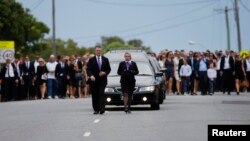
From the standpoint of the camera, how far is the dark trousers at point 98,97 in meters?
27.7

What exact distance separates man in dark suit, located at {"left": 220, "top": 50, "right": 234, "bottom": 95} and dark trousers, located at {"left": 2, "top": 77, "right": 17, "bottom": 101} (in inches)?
366

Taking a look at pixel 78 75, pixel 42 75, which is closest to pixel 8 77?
pixel 42 75

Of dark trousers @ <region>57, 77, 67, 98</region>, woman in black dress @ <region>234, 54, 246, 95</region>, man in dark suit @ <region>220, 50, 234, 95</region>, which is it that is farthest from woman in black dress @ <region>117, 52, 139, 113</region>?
man in dark suit @ <region>220, 50, 234, 95</region>

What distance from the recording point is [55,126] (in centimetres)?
2328

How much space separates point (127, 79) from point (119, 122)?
174 inches

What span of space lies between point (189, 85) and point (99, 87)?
1707 centimetres

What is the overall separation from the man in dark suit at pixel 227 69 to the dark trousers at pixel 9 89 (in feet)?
30.5

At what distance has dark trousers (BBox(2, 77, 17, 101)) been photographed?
139 ft

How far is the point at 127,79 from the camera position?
92.0 feet

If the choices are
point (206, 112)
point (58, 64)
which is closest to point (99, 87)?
point (206, 112)

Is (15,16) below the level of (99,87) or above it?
above

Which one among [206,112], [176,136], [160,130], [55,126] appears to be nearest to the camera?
[176,136]

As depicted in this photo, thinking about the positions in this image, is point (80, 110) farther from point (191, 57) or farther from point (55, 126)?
point (191, 57)

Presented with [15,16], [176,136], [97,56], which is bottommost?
[176,136]
